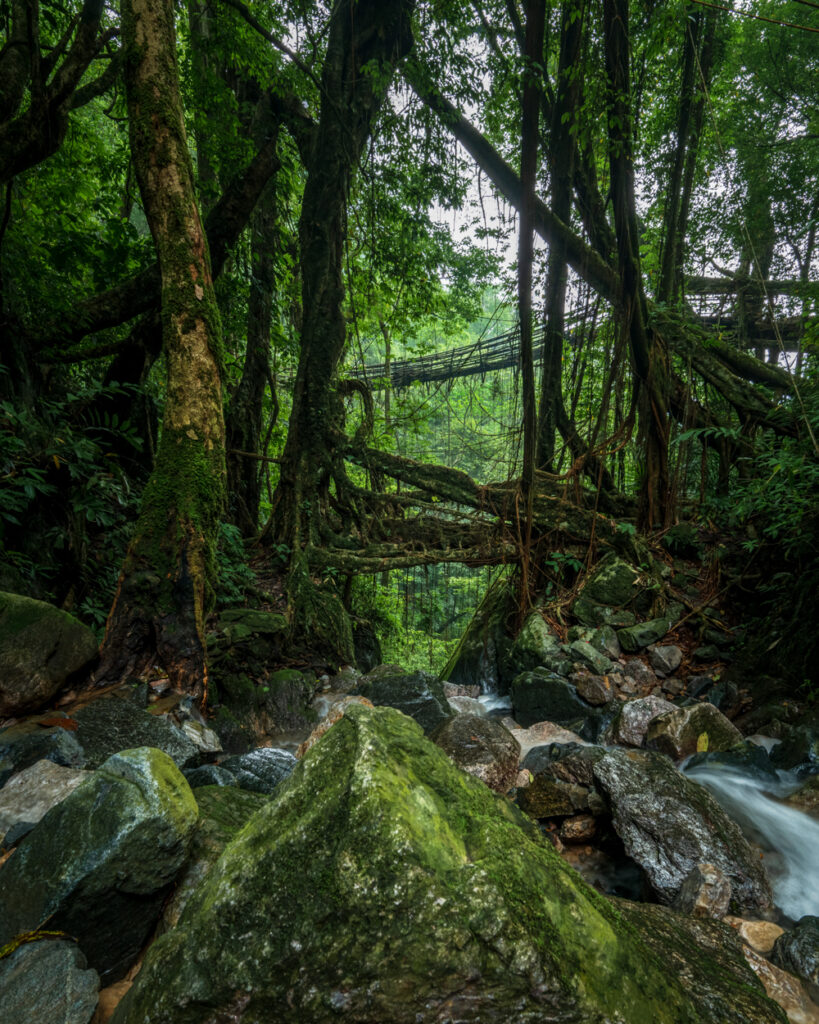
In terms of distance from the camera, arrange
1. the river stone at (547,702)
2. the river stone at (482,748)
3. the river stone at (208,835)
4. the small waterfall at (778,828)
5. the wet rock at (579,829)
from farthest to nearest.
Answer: the river stone at (547,702) < the river stone at (482,748) < the wet rock at (579,829) < the small waterfall at (778,828) < the river stone at (208,835)

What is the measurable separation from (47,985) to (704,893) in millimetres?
2032

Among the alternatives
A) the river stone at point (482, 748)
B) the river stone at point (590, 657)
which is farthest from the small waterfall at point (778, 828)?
the river stone at point (590, 657)

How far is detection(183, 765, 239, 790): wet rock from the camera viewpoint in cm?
222

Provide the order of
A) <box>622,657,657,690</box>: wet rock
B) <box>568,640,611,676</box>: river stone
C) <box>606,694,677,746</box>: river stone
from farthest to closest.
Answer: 1. <box>568,640,611,676</box>: river stone
2. <box>622,657,657,690</box>: wet rock
3. <box>606,694,677,746</box>: river stone

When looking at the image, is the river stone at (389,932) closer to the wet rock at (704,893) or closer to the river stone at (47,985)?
the river stone at (47,985)

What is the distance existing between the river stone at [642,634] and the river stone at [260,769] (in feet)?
11.3

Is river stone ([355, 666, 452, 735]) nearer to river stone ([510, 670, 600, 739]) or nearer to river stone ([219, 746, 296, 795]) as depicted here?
river stone ([510, 670, 600, 739])

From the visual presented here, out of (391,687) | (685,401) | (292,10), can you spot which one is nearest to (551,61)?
(292,10)

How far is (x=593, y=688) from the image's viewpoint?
4215 millimetres

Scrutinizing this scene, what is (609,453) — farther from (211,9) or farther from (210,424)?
(211,9)

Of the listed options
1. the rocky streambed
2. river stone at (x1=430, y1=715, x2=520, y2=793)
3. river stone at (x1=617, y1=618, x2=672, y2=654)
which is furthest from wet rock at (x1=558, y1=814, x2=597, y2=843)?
river stone at (x1=617, y1=618, x2=672, y2=654)

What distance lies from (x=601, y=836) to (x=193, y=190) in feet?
14.9

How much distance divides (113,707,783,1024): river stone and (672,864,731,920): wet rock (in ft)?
2.60

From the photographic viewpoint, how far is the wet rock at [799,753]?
285 cm
